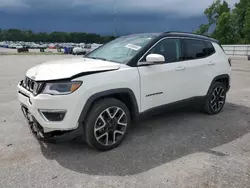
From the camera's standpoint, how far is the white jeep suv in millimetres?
3020

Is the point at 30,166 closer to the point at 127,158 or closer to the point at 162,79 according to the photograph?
the point at 127,158

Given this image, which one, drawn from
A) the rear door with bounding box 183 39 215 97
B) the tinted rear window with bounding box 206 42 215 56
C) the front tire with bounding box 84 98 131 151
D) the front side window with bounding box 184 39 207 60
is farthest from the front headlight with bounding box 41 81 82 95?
the tinted rear window with bounding box 206 42 215 56

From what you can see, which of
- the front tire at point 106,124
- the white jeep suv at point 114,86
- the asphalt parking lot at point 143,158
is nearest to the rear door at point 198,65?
the white jeep suv at point 114,86

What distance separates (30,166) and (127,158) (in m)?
1.27

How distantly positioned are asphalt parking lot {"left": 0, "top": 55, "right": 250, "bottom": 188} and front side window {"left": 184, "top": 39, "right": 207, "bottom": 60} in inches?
51.5

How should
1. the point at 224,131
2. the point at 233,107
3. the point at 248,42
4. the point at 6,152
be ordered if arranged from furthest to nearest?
the point at 248,42
the point at 233,107
the point at 224,131
the point at 6,152

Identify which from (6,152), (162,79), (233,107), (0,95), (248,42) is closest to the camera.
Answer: (6,152)

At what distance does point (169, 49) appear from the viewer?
417cm

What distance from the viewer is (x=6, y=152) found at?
3439 millimetres

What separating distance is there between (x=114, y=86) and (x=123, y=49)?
100 centimetres

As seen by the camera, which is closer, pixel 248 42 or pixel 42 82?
pixel 42 82

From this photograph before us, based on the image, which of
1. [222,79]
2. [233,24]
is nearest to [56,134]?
[222,79]

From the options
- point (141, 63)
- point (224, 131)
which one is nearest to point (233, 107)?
point (224, 131)

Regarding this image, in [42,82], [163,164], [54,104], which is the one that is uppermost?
[42,82]
